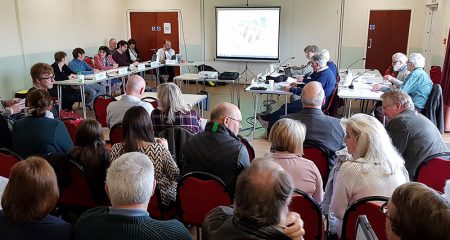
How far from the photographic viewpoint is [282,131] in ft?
7.81

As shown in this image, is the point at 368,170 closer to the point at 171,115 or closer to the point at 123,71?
the point at 171,115

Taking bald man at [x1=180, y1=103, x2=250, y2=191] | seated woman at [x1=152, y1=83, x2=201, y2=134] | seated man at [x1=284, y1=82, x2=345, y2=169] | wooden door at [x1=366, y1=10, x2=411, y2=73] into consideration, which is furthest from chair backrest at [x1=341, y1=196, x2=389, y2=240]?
wooden door at [x1=366, y1=10, x2=411, y2=73]

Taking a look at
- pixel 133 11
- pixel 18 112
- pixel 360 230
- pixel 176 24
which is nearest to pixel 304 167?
pixel 360 230

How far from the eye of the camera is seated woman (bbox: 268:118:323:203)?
229 cm

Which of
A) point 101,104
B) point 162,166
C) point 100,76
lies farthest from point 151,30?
point 162,166

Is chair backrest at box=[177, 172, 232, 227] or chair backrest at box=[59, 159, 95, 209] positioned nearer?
chair backrest at box=[177, 172, 232, 227]

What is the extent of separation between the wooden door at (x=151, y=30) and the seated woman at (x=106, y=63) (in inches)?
90.8

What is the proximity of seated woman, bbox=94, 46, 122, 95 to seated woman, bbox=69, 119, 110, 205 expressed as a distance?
20.7ft

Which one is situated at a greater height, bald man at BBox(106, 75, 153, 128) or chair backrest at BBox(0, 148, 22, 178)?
bald man at BBox(106, 75, 153, 128)

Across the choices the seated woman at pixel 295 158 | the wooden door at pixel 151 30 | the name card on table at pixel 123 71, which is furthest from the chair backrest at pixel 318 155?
the wooden door at pixel 151 30

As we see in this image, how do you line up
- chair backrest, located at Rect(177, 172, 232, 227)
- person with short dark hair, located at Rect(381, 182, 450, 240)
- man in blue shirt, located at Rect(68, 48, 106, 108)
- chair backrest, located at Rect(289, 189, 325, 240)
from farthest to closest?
man in blue shirt, located at Rect(68, 48, 106, 108) → chair backrest, located at Rect(177, 172, 232, 227) → chair backrest, located at Rect(289, 189, 325, 240) → person with short dark hair, located at Rect(381, 182, 450, 240)

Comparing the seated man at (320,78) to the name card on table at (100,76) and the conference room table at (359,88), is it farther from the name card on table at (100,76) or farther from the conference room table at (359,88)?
the name card on table at (100,76)

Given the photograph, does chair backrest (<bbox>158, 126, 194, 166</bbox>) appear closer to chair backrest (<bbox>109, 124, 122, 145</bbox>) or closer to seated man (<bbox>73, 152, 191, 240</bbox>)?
chair backrest (<bbox>109, 124, 122, 145</bbox>)

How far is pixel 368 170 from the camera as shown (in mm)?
2066
